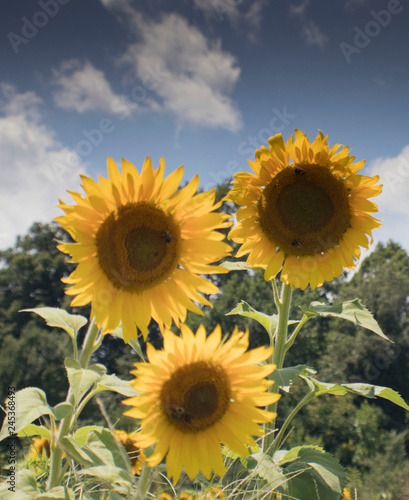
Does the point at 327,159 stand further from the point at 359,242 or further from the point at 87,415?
the point at 87,415

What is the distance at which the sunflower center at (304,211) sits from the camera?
8.27 ft

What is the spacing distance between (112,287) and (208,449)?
74cm

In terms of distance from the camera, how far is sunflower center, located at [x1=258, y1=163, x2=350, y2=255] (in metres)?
2.52

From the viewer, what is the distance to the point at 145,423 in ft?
4.28

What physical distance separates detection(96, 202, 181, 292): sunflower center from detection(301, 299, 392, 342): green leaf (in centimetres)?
80

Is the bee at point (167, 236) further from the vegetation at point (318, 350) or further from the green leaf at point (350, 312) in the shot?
the vegetation at point (318, 350)

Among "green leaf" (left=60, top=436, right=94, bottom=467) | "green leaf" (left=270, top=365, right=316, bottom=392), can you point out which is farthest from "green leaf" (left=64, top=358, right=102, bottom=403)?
"green leaf" (left=270, top=365, right=316, bottom=392)

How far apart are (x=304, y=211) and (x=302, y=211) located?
14mm

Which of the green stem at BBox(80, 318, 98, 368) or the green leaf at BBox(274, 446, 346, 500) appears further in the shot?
the green leaf at BBox(274, 446, 346, 500)

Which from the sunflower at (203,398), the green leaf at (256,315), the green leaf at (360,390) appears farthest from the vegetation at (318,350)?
the sunflower at (203,398)

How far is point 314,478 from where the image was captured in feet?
6.34

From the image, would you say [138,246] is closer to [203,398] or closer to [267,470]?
[203,398]

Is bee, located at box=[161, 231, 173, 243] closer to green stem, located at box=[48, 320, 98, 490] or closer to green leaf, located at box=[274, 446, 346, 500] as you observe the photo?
green stem, located at box=[48, 320, 98, 490]

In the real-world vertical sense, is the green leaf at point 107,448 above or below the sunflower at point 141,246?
below
